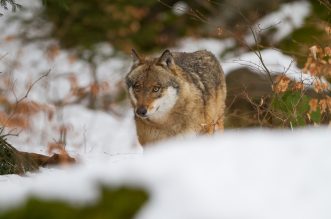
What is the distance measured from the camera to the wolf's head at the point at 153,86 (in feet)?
24.7

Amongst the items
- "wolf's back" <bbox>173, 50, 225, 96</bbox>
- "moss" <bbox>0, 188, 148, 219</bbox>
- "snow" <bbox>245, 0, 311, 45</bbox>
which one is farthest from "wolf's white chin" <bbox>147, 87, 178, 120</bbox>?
"snow" <bbox>245, 0, 311, 45</bbox>

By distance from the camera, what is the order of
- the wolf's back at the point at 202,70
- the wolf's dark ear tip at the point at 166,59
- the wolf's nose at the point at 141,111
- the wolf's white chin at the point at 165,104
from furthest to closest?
the wolf's back at the point at 202,70 < the wolf's dark ear tip at the point at 166,59 < the wolf's white chin at the point at 165,104 < the wolf's nose at the point at 141,111

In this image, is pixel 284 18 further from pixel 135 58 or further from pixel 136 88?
pixel 136 88

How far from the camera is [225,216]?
101 inches

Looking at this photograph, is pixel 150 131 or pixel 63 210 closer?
pixel 63 210

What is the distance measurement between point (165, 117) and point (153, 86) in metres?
0.46

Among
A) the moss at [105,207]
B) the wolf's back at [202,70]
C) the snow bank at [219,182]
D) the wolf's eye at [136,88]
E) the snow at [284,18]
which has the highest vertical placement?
the snow at [284,18]

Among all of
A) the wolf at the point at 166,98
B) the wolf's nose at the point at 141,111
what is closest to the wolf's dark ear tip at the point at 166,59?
the wolf at the point at 166,98

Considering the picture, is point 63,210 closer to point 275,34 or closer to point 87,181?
point 87,181

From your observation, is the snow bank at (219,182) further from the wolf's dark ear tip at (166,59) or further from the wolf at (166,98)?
the wolf's dark ear tip at (166,59)

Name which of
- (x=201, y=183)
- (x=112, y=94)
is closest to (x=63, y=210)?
(x=201, y=183)

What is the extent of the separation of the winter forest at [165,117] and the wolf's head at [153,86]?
0.5 inches

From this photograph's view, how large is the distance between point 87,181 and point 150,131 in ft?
17.0

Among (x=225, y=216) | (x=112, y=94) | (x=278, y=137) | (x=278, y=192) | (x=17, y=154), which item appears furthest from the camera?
(x=112, y=94)
